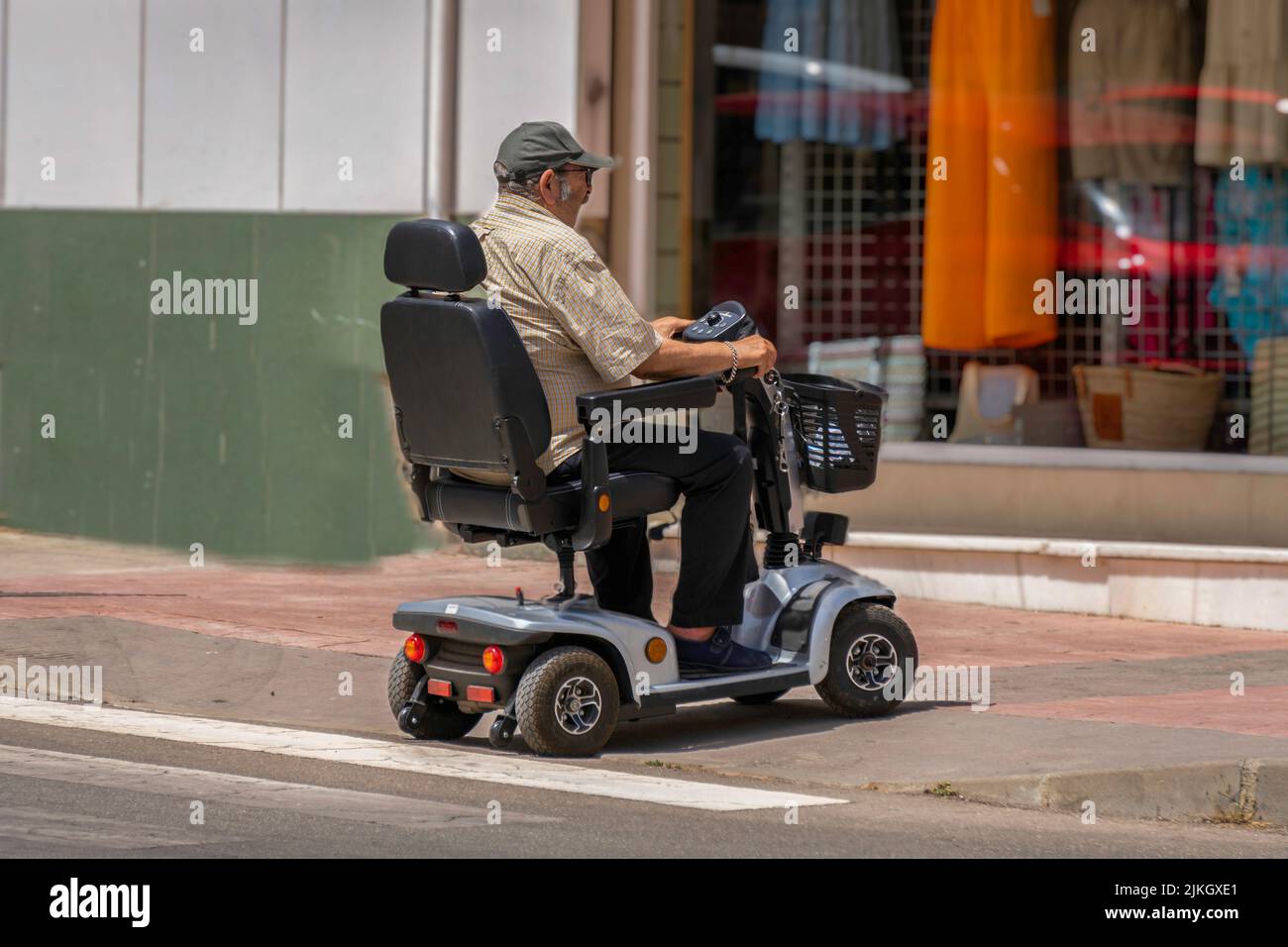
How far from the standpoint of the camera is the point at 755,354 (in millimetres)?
6898

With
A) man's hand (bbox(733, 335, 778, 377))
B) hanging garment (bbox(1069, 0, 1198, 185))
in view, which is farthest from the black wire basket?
hanging garment (bbox(1069, 0, 1198, 185))

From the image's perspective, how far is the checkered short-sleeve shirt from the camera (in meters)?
6.62

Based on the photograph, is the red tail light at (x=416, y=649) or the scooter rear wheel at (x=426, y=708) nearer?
the red tail light at (x=416, y=649)

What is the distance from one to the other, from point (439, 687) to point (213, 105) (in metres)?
5.66

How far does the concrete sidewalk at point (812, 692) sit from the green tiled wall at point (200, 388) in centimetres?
26

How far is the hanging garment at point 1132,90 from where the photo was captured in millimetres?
10977

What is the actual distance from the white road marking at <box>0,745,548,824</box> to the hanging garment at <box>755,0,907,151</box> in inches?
243

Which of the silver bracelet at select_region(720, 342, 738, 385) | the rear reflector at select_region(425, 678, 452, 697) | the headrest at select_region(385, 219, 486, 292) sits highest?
the headrest at select_region(385, 219, 486, 292)

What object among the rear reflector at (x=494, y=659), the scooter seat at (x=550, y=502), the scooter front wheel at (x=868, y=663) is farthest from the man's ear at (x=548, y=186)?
the scooter front wheel at (x=868, y=663)

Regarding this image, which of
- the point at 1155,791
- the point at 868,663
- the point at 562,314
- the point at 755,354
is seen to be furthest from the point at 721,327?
the point at 1155,791

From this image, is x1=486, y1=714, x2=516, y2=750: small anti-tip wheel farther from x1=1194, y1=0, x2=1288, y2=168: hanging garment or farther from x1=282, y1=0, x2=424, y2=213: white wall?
x1=1194, y1=0, x2=1288, y2=168: hanging garment

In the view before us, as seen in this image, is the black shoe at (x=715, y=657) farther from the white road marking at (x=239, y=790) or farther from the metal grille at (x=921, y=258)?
the metal grille at (x=921, y=258)

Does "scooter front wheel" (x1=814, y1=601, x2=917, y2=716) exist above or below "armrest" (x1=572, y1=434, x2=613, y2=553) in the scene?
below

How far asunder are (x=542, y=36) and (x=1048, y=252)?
9.40 feet
